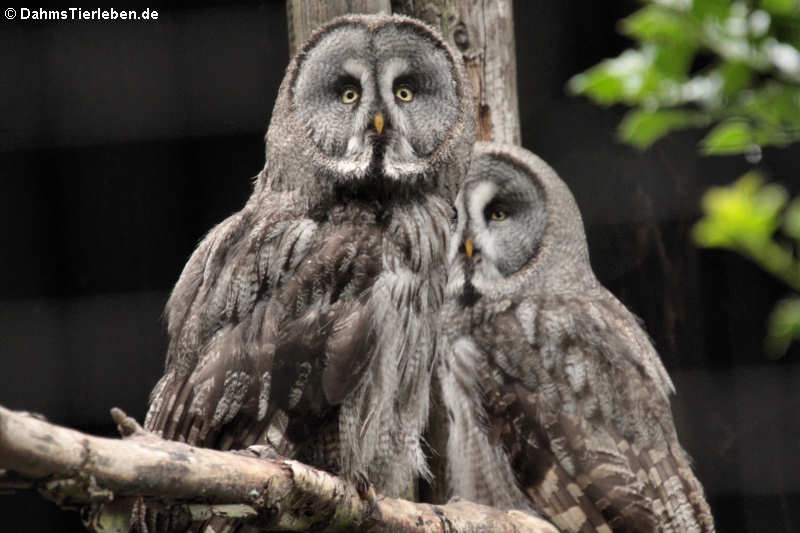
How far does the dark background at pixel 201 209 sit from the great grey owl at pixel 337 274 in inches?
27.9

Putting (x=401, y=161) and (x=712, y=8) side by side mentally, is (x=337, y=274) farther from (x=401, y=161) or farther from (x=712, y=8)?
(x=712, y=8)

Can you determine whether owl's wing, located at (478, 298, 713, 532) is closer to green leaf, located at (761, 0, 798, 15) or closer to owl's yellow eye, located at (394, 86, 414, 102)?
owl's yellow eye, located at (394, 86, 414, 102)

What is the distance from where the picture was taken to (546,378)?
9.66ft

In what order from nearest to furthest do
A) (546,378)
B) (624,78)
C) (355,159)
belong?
(624,78)
(355,159)
(546,378)

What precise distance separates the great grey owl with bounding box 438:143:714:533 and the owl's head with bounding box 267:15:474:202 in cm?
55

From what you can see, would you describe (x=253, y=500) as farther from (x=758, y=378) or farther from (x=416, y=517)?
(x=758, y=378)

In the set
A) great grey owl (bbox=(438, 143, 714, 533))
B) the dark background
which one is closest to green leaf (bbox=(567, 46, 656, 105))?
great grey owl (bbox=(438, 143, 714, 533))

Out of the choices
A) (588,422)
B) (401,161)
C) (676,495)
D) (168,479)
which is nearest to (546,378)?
(588,422)

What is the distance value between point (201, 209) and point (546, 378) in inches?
49.7

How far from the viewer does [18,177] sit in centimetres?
319

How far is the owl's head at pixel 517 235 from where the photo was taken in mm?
3219
